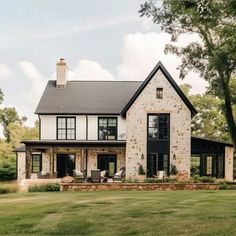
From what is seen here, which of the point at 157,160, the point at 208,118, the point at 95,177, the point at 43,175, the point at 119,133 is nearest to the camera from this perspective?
the point at 95,177

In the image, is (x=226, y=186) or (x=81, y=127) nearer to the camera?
(x=226, y=186)

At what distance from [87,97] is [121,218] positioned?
82.9ft

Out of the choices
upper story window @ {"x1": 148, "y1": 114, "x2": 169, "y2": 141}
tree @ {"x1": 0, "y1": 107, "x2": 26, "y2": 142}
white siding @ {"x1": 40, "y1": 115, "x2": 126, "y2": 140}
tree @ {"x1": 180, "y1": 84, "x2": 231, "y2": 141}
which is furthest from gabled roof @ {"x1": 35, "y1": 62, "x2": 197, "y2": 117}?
tree @ {"x1": 0, "y1": 107, "x2": 26, "y2": 142}

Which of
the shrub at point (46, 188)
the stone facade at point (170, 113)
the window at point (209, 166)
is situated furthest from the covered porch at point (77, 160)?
the shrub at point (46, 188)

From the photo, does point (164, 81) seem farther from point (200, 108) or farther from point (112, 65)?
point (200, 108)

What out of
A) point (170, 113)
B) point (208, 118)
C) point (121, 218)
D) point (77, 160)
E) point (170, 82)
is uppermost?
point (170, 82)

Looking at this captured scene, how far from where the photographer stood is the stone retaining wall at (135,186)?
26266mm

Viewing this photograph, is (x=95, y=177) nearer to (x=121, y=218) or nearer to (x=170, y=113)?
(x=170, y=113)

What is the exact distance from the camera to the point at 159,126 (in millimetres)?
33156

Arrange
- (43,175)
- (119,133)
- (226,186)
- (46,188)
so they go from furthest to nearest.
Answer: (119,133) < (43,175) < (46,188) < (226,186)

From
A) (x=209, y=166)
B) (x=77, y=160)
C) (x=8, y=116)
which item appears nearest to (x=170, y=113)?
(x=209, y=166)

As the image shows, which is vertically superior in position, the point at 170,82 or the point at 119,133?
the point at 170,82

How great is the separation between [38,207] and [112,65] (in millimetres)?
30320

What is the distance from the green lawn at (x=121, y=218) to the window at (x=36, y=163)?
20.1 meters
